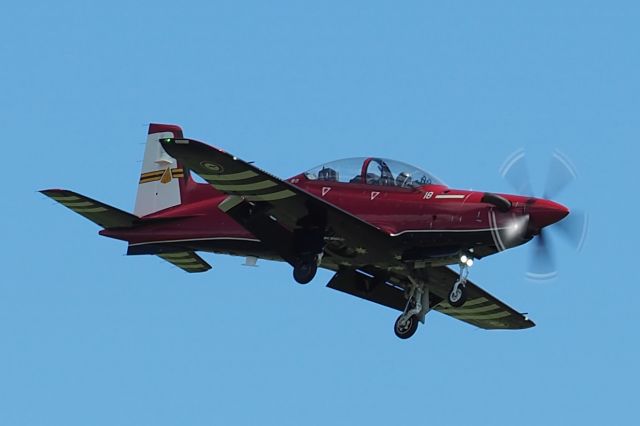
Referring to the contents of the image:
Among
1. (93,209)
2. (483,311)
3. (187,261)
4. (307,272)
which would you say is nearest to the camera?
(307,272)

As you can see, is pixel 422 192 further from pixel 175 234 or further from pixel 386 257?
pixel 175 234

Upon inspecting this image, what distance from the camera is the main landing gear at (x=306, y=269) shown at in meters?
32.0

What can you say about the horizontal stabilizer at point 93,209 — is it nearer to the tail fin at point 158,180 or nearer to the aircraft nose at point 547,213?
the tail fin at point 158,180

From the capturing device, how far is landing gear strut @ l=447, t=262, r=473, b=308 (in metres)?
31.5

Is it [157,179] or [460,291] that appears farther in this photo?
[157,179]

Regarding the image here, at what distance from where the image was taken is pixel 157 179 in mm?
36969

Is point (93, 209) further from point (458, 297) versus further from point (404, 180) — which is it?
point (458, 297)

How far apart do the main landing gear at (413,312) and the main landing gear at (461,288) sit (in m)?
2.03

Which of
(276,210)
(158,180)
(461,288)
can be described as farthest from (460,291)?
(158,180)

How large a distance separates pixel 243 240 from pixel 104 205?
3.60m

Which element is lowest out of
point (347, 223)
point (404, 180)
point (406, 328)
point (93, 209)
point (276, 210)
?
point (406, 328)

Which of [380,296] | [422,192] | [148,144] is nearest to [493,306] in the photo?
[380,296]

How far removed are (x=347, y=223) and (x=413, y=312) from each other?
3.15 m

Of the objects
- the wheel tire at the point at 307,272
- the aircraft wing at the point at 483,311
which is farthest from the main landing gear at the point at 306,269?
the aircraft wing at the point at 483,311
